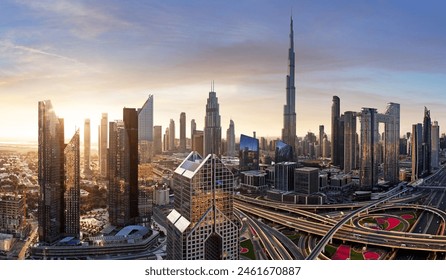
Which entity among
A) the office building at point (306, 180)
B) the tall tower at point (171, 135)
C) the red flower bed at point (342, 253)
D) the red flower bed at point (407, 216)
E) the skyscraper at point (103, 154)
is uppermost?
the tall tower at point (171, 135)

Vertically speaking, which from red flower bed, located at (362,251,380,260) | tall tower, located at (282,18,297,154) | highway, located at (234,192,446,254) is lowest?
red flower bed, located at (362,251,380,260)

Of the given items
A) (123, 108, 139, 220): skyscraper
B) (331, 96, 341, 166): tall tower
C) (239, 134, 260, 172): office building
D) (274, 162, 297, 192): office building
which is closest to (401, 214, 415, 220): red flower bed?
(331, 96, 341, 166): tall tower

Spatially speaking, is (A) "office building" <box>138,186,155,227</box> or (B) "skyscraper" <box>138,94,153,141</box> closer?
(B) "skyscraper" <box>138,94,153,141</box>

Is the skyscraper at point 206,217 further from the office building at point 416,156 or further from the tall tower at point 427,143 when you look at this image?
the office building at point 416,156

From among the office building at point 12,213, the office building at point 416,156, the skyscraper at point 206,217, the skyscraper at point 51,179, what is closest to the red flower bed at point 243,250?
the skyscraper at point 206,217

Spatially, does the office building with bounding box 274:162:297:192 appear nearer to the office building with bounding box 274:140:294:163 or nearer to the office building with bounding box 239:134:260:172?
the office building with bounding box 274:140:294:163
